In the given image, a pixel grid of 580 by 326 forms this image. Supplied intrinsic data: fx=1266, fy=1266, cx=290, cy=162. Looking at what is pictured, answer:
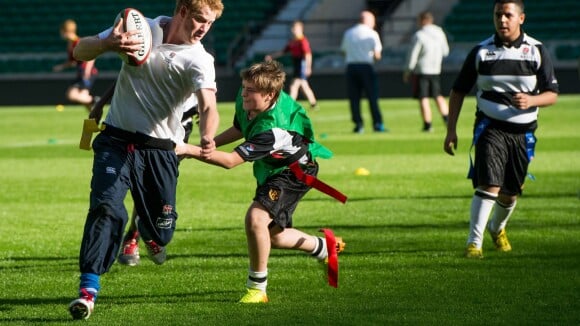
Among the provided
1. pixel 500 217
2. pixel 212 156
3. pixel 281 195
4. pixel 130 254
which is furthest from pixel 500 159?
pixel 212 156

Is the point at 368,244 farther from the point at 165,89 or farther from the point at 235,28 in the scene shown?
the point at 235,28

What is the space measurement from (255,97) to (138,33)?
2.70 feet

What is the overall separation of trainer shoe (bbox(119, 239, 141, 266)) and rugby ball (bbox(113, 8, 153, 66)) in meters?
2.31

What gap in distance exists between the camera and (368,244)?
9828 mm

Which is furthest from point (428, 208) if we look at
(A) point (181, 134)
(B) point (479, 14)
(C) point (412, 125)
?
(B) point (479, 14)

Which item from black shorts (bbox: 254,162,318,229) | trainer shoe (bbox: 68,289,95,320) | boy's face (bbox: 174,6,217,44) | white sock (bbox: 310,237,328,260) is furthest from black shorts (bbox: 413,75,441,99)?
trainer shoe (bbox: 68,289,95,320)

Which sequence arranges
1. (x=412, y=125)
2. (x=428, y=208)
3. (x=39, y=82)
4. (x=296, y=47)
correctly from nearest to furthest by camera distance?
(x=428, y=208), (x=412, y=125), (x=296, y=47), (x=39, y=82)

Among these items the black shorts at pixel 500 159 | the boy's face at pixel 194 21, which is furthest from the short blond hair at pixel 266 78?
the black shorts at pixel 500 159

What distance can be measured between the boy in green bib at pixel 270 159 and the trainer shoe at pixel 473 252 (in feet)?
5.32

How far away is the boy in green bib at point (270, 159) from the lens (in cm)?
713

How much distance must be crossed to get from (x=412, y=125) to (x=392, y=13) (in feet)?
55.4

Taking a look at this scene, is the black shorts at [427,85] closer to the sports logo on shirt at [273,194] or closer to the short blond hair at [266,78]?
the sports logo on shirt at [273,194]

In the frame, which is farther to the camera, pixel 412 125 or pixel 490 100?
pixel 412 125

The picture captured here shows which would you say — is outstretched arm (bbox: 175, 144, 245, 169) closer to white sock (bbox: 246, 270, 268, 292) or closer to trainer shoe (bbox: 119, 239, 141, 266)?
white sock (bbox: 246, 270, 268, 292)
